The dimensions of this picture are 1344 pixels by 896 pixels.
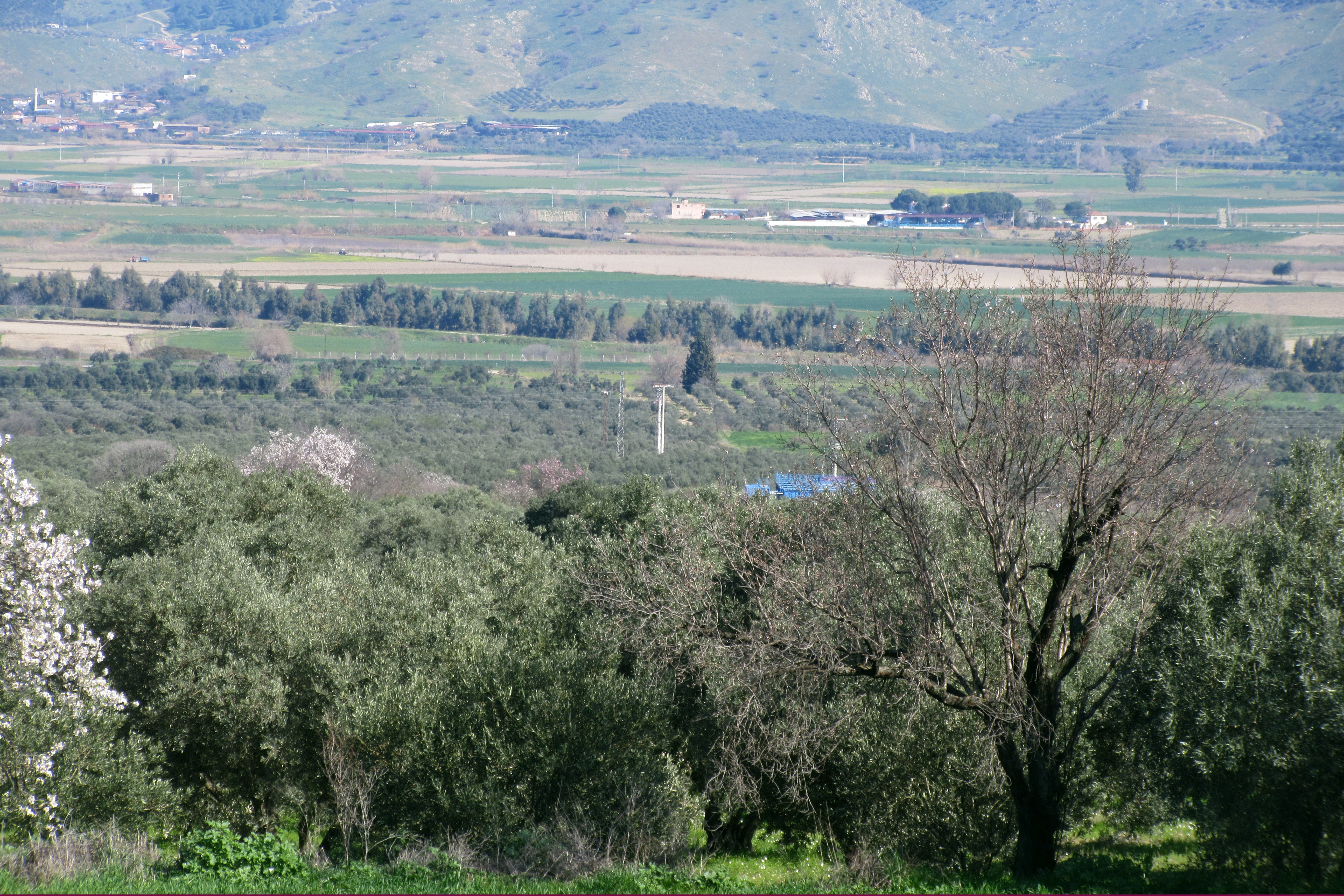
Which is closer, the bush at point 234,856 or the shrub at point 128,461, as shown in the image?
the bush at point 234,856

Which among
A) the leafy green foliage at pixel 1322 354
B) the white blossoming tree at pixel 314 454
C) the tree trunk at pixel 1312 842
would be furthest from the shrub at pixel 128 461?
the leafy green foliage at pixel 1322 354

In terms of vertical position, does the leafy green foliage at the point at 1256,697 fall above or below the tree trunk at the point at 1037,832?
above

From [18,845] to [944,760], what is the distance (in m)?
10.2

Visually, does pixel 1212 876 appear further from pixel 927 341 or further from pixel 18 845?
pixel 18 845

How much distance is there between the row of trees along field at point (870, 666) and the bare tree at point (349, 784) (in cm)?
6

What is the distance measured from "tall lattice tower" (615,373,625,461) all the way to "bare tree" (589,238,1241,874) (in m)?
45.3

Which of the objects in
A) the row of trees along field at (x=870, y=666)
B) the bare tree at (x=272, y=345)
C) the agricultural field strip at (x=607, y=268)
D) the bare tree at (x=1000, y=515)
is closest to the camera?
the row of trees along field at (x=870, y=666)

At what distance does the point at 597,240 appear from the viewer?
162 m

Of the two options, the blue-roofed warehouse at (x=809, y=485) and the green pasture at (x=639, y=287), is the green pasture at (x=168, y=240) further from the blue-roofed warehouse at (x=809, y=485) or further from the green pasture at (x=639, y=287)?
the blue-roofed warehouse at (x=809, y=485)

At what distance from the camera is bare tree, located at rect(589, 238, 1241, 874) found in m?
12.3

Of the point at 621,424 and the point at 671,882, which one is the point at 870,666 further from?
the point at 621,424

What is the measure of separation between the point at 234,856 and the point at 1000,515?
27.6 ft

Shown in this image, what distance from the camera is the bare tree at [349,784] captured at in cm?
1413

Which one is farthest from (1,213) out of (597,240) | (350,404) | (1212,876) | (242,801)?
(1212,876)
